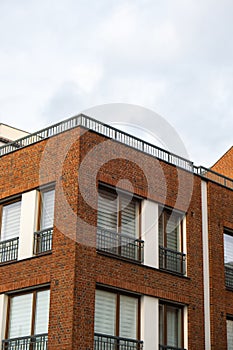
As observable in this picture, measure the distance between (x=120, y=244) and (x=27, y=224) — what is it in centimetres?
306

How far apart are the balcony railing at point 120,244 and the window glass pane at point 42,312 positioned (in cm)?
219

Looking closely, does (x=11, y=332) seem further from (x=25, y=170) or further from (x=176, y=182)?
(x=176, y=182)

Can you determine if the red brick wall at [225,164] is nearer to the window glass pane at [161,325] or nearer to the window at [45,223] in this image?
the window glass pane at [161,325]

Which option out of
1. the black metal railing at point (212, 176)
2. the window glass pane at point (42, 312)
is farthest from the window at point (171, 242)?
the window glass pane at point (42, 312)

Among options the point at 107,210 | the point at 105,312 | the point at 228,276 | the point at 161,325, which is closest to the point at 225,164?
the point at 228,276

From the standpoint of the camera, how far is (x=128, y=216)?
924 inches

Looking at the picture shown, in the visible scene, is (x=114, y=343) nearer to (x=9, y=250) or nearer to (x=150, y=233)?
(x=150, y=233)

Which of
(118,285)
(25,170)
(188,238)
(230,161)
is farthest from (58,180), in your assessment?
(230,161)

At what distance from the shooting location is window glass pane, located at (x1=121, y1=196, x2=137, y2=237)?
23.2m

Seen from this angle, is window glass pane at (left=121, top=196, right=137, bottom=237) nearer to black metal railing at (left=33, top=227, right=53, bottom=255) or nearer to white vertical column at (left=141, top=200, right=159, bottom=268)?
white vertical column at (left=141, top=200, right=159, bottom=268)

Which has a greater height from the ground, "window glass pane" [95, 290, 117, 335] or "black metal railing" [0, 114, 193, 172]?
"black metal railing" [0, 114, 193, 172]

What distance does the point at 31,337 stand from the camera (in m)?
21.2

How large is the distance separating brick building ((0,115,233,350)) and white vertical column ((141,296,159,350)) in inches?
1.3

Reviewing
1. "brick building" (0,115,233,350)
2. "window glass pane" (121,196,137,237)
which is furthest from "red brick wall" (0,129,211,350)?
"window glass pane" (121,196,137,237)
